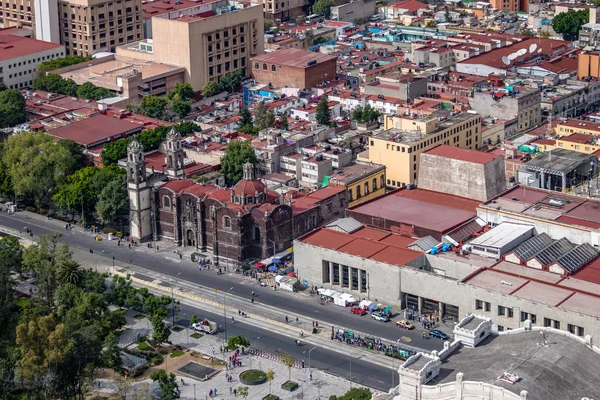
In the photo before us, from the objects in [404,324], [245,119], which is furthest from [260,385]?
[245,119]

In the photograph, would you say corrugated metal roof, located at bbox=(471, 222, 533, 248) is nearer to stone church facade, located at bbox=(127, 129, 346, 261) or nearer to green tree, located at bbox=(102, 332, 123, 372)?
stone church facade, located at bbox=(127, 129, 346, 261)

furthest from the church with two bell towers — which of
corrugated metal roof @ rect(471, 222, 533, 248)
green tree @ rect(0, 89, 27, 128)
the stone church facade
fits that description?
green tree @ rect(0, 89, 27, 128)

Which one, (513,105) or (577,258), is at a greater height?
(513,105)

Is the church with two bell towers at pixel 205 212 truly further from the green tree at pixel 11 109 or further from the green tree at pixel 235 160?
the green tree at pixel 11 109

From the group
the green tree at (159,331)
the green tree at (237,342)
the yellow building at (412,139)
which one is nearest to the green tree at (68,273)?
the green tree at (159,331)

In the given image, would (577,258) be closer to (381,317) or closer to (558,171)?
(381,317)

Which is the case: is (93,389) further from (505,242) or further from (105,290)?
(505,242)
